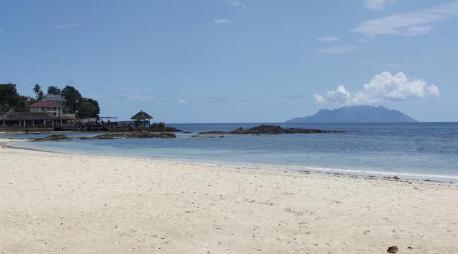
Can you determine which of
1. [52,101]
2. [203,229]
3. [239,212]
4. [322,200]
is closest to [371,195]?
[322,200]

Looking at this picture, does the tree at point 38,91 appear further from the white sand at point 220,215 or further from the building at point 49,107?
the white sand at point 220,215

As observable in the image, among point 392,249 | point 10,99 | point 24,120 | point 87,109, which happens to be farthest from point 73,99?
point 392,249

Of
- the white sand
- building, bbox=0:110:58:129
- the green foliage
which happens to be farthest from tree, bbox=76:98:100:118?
the white sand

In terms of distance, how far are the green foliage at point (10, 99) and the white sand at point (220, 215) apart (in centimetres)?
10262

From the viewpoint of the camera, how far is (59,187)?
11.4 metres

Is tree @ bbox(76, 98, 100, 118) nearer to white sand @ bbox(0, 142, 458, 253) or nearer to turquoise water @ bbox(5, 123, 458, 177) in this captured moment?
turquoise water @ bbox(5, 123, 458, 177)

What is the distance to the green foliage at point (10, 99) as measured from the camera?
10626 cm

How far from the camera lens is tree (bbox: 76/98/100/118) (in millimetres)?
122875

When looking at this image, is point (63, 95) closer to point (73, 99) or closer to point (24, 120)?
point (73, 99)

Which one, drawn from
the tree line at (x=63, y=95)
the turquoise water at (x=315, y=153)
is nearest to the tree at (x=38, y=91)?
the tree line at (x=63, y=95)

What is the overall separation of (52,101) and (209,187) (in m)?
109

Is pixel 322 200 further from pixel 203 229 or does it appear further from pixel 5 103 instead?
pixel 5 103

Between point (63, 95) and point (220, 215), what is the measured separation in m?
136

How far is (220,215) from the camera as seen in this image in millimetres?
8453
